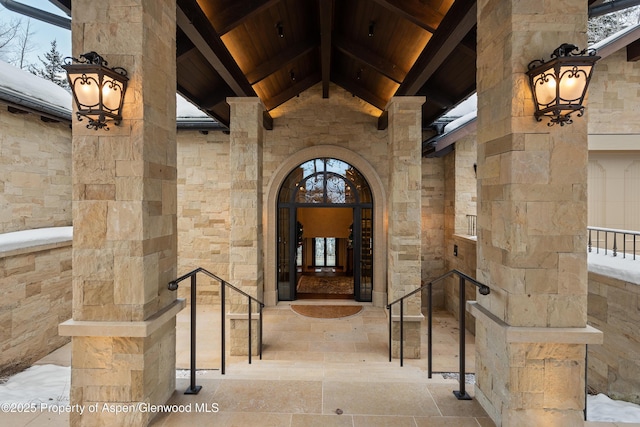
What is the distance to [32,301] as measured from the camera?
4859mm

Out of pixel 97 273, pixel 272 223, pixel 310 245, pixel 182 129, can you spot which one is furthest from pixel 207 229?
pixel 97 273

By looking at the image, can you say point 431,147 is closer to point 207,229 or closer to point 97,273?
point 207,229

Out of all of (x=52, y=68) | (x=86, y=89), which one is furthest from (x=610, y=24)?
(x=52, y=68)

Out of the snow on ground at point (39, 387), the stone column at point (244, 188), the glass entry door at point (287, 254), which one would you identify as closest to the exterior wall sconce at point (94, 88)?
the snow on ground at point (39, 387)

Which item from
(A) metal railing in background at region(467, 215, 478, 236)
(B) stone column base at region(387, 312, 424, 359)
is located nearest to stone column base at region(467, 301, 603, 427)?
(B) stone column base at region(387, 312, 424, 359)

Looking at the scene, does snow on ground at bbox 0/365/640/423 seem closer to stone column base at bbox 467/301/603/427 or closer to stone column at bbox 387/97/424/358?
stone column base at bbox 467/301/603/427

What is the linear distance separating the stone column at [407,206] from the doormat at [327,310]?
1469 millimetres

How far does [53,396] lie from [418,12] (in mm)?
5654

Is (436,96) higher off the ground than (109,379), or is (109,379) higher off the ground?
(436,96)

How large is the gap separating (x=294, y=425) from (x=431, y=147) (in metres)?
6.92

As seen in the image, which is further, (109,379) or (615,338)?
(615,338)

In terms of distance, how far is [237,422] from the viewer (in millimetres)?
2035

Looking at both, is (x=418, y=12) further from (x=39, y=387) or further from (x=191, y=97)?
(x=39, y=387)

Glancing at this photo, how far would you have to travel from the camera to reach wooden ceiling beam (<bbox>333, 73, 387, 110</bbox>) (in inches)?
241
